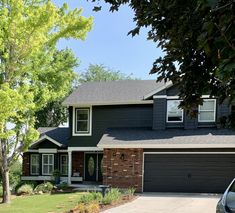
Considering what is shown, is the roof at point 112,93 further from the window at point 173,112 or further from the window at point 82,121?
the window at point 173,112

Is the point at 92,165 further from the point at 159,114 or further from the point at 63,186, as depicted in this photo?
the point at 159,114

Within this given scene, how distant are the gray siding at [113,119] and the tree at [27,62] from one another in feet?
19.8

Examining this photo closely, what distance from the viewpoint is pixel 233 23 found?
8.61 feet

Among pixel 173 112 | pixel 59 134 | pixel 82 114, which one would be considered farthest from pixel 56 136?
pixel 173 112

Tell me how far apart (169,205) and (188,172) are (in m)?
5.87

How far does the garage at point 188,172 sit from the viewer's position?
21.7 metres

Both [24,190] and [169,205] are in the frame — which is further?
[24,190]

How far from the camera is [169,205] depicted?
16.5 m

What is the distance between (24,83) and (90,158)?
10.0 m

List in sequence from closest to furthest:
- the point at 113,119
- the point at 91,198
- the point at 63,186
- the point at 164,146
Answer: the point at 91,198 → the point at 164,146 → the point at 63,186 → the point at 113,119

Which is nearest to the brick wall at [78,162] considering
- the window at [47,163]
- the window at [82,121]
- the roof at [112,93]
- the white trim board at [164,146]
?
the window at [82,121]

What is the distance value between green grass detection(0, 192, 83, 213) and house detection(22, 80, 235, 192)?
4199mm

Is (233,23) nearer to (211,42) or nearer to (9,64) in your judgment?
(211,42)

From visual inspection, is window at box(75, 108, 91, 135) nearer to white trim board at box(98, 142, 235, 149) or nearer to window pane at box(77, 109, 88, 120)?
window pane at box(77, 109, 88, 120)
